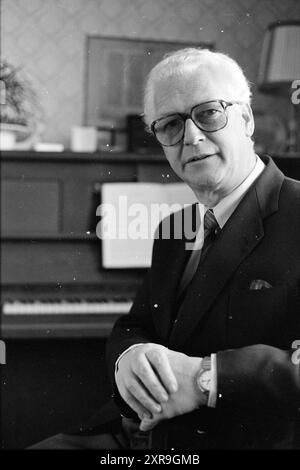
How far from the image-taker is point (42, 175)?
207cm

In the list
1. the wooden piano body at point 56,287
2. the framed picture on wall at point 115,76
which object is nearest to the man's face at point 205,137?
the wooden piano body at point 56,287

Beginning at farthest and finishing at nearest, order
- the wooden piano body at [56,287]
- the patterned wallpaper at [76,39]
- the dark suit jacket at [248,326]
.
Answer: the patterned wallpaper at [76,39] → the wooden piano body at [56,287] → the dark suit jacket at [248,326]

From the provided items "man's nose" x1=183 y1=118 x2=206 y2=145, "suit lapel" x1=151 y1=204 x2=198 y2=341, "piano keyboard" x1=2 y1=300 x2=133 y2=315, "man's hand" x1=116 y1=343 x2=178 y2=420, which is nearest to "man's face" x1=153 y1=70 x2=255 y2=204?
"man's nose" x1=183 y1=118 x2=206 y2=145

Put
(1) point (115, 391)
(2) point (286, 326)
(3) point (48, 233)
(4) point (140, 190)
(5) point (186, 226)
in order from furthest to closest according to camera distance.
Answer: (3) point (48, 233), (4) point (140, 190), (5) point (186, 226), (1) point (115, 391), (2) point (286, 326)

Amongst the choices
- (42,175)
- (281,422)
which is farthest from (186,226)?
(42,175)

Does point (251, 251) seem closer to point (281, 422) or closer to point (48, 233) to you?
point (281, 422)

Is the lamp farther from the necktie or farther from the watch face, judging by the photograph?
the watch face

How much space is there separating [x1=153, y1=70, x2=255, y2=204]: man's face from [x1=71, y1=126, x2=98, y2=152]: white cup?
1.50m

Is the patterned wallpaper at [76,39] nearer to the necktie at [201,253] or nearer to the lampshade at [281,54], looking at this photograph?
the lampshade at [281,54]

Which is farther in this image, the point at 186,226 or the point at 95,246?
the point at 95,246

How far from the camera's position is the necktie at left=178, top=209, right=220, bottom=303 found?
938mm

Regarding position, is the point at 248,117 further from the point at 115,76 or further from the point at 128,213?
the point at 115,76

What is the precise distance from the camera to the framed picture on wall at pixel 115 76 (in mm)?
2492
